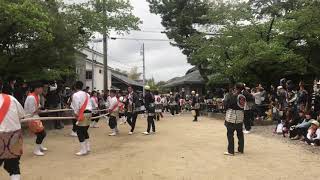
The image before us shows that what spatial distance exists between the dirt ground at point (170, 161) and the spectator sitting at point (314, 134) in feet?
1.27

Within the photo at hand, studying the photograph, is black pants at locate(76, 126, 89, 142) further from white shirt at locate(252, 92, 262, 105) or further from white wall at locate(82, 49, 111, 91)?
white wall at locate(82, 49, 111, 91)

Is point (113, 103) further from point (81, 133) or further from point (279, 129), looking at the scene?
point (279, 129)

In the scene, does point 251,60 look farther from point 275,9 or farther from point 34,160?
point 34,160

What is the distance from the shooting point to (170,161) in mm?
11195

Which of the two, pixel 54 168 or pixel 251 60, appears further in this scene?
pixel 251 60

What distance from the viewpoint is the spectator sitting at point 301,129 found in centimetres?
1486

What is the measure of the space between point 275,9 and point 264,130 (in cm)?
1545

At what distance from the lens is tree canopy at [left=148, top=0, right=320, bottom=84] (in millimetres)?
25172

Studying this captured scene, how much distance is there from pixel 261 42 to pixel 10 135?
19.6 m

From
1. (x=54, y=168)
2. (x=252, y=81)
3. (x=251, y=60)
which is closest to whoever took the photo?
(x=54, y=168)

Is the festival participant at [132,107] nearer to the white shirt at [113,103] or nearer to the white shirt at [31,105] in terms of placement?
the white shirt at [113,103]

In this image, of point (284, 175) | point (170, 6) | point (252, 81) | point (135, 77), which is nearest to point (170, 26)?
point (170, 6)

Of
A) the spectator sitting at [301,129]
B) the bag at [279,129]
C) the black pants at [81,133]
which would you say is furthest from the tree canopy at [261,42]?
the black pants at [81,133]

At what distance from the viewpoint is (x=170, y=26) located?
145ft
